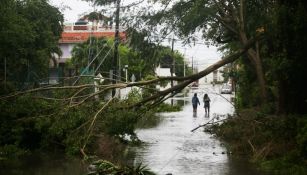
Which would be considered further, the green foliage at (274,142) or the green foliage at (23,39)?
the green foliage at (23,39)

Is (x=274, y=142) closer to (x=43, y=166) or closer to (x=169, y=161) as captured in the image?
(x=169, y=161)

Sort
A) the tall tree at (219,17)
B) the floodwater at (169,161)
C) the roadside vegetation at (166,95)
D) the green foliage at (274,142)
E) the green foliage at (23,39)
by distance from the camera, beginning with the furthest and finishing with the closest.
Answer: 1. the green foliage at (23,39)
2. the tall tree at (219,17)
3. the roadside vegetation at (166,95)
4. the floodwater at (169,161)
5. the green foliage at (274,142)

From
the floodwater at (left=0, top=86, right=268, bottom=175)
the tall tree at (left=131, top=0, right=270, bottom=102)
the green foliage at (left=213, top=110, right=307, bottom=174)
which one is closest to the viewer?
the green foliage at (left=213, top=110, right=307, bottom=174)

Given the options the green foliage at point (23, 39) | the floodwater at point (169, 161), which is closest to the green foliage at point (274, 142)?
the floodwater at point (169, 161)

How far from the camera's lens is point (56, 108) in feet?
56.1

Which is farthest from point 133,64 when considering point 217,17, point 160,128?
point 217,17

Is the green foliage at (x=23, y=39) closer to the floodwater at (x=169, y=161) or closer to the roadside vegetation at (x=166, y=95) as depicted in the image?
the roadside vegetation at (x=166, y=95)

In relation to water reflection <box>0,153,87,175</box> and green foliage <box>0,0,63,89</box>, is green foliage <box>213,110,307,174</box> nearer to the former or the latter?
water reflection <box>0,153,87,175</box>

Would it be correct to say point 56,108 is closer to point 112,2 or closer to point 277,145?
point 112,2

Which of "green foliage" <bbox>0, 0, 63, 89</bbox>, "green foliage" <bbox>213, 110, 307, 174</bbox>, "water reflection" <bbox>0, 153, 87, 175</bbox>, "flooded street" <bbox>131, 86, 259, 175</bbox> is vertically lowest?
"water reflection" <bbox>0, 153, 87, 175</bbox>

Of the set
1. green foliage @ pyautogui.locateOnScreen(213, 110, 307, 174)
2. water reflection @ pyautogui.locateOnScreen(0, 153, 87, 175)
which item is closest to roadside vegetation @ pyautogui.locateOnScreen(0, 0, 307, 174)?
green foliage @ pyautogui.locateOnScreen(213, 110, 307, 174)

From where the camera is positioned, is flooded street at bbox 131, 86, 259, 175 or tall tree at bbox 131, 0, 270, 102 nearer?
flooded street at bbox 131, 86, 259, 175

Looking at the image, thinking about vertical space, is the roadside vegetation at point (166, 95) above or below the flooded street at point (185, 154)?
above

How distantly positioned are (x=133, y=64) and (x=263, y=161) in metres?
42.4
